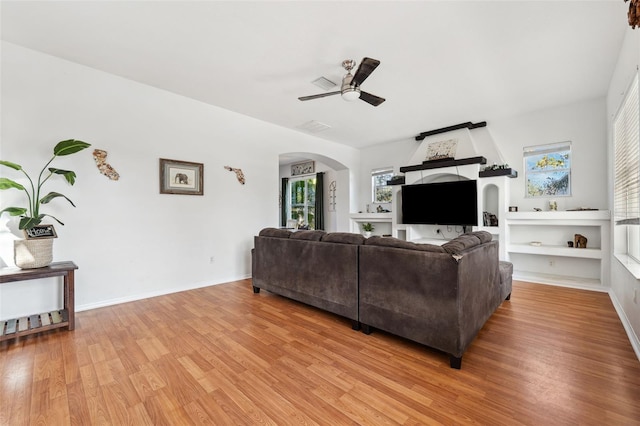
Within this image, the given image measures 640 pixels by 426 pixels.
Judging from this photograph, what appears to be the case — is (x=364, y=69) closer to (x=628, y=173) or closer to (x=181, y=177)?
(x=628, y=173)

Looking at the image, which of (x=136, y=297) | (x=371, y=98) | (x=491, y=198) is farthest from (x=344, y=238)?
(x=491, y=198)

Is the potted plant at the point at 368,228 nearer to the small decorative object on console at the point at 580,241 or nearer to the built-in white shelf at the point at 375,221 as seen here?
the built-in white shelf at the point at 375,221

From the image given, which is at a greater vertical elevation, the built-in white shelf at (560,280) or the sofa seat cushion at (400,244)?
the sofa seat cushion at (400,244)

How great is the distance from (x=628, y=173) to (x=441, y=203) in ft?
8.87

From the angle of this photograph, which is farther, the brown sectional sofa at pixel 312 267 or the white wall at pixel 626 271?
the brown sectional sofa at pixel 312 267

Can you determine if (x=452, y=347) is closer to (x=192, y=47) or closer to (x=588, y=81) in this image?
(x=192, y=47)

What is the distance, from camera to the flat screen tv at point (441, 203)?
16.4ft

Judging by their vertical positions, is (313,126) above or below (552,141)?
above

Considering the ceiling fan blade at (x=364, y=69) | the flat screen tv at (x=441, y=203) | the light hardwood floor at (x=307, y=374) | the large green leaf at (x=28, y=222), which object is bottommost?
the light hardwood floor at (x=307, y=374)

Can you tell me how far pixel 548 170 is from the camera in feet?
15.2

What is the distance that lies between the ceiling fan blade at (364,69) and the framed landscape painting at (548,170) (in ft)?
12.4

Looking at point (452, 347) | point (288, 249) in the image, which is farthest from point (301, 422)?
point (288, 249)

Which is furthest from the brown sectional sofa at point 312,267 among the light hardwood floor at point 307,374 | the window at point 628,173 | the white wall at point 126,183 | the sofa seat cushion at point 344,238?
the window at point 628,173

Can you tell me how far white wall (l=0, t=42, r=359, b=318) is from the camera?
9.57ft
